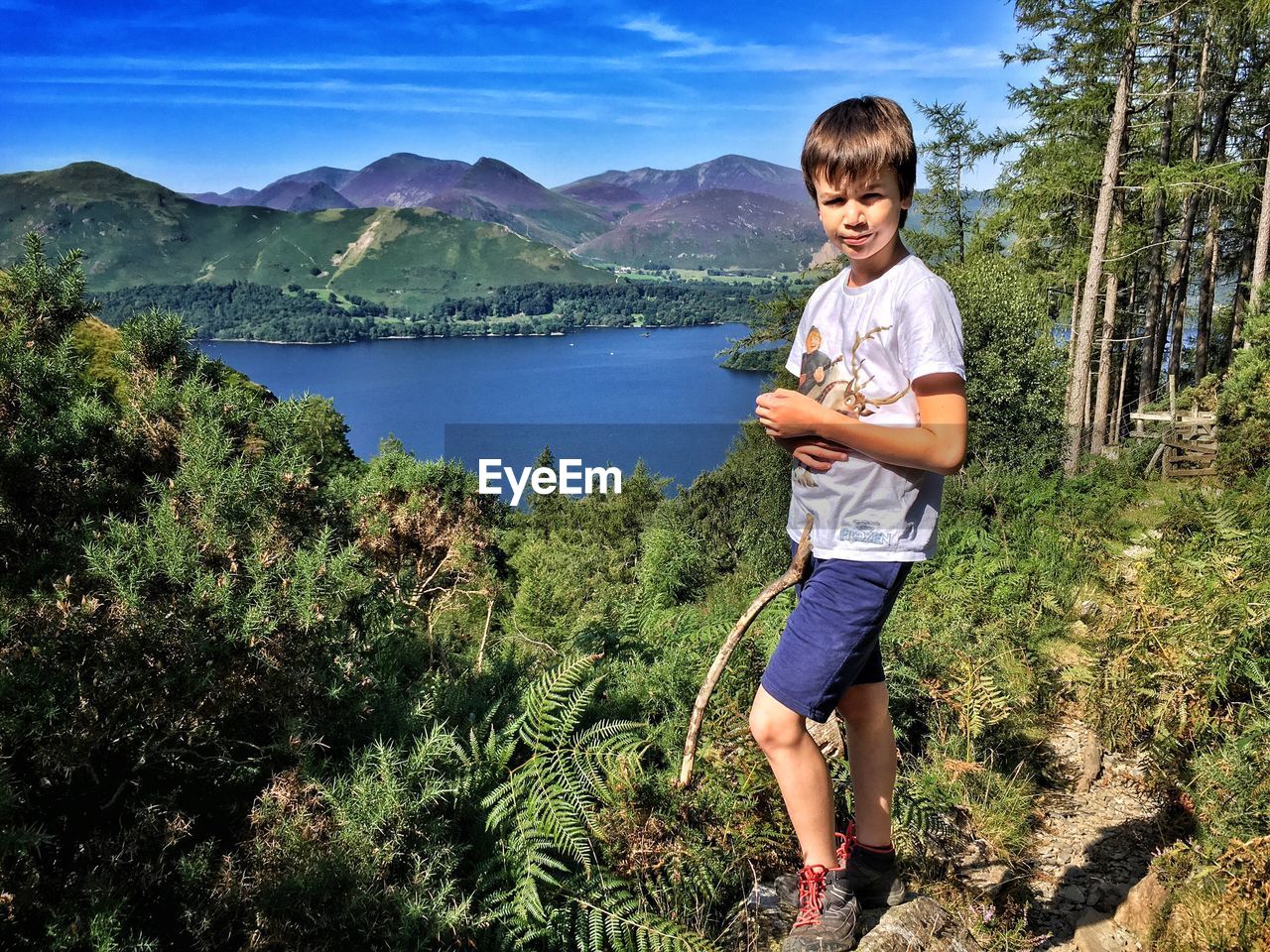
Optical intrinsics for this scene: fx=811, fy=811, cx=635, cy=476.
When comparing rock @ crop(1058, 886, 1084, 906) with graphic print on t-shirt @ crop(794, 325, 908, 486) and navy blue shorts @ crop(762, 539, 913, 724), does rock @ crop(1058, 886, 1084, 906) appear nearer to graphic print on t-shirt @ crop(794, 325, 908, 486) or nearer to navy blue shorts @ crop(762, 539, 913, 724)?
navy blue shorts @ crop(762, 539, 913, 724)

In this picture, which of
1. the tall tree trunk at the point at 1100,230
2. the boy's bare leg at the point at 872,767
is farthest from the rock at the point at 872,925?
the tall tree trunk at the point at 1100,230

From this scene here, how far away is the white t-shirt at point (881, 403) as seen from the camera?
6.77ft

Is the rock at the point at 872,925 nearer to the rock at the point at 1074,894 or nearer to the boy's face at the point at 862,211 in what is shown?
the rock at the point at 1074,894

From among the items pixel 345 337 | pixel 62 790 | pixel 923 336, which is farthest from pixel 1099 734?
pixel 345 337

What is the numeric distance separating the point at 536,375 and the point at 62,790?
142 m

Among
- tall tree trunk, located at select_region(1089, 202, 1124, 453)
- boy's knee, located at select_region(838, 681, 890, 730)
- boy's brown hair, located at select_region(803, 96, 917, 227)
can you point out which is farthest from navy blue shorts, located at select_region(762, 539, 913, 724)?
tall tree trunk, located at select_region(1089, 202, 1124, 453)

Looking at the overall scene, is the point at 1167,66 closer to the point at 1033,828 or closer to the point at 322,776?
the point at 1033,828

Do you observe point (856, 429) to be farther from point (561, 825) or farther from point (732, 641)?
point (561, 825)

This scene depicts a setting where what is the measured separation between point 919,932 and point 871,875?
8.4 inches

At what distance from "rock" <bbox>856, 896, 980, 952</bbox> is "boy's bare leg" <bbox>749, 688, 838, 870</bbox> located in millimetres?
302

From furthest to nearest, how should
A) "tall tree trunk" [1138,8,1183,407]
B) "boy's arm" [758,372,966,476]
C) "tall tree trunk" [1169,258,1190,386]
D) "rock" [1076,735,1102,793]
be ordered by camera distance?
"tall tree trunk" [1169,258,1190,386] < "tall tree trunk" [1138,8,1183,407] < "rock" [1076,735,1102,793] < "boy's arm" [758,372,966,476]

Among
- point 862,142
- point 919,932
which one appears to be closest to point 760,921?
point 919,932

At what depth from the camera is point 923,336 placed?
202 cm

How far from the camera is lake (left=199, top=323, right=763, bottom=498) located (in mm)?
90812
